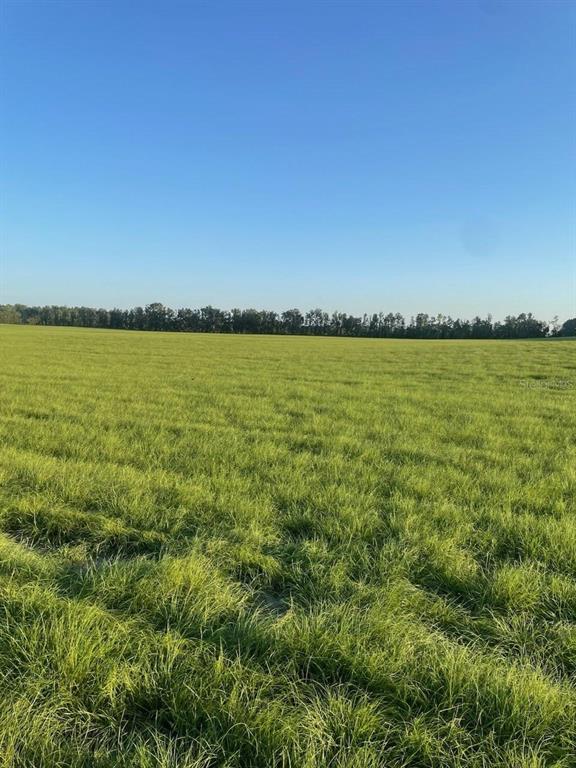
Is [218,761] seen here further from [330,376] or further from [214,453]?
[330,376]

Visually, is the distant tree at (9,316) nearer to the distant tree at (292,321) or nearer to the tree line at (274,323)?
the tree line at (274,323)

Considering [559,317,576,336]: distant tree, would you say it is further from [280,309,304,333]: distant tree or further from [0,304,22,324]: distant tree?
[0,304,22,324]: distant tree

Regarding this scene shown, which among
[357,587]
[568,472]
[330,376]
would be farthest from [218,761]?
[330,376]

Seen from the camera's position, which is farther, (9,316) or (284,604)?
(9,316)

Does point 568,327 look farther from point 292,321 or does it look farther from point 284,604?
point 284,604

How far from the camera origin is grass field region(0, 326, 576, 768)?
6.91ft

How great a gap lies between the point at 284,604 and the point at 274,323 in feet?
448

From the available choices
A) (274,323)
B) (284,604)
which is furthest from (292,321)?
(284,604)

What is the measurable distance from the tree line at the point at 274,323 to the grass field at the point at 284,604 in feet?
422

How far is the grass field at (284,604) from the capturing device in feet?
6.91

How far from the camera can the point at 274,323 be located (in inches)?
5433

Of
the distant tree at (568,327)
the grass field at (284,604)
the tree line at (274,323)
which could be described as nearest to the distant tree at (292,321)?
the tree line at (274,323)

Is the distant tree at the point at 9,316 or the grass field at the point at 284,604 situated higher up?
the distant tree at the point at 9,316

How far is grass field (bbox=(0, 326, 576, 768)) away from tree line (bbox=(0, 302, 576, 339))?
129 meters
